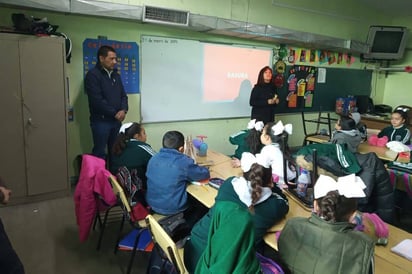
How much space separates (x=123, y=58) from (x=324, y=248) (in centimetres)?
343

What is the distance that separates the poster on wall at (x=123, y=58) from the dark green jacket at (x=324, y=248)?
3.19m

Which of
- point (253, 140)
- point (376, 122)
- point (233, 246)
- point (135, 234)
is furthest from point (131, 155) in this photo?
point (376, 122)

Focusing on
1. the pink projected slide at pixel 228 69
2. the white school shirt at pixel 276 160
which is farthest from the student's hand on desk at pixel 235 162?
the pink projected slide at pixel 228 69

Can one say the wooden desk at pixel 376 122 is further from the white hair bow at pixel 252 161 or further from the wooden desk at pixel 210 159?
the white hair bow at pixel 252 161

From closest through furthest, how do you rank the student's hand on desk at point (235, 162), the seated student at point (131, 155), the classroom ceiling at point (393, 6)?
the seated student at point (131, 155) → the student's hand on desk at point (235, 162) → the classroom ceiling at point (393, 6)

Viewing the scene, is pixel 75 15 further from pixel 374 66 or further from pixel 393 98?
pixel 393 98

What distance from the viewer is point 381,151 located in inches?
139

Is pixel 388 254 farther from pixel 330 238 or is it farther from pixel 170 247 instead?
pixel 170 247

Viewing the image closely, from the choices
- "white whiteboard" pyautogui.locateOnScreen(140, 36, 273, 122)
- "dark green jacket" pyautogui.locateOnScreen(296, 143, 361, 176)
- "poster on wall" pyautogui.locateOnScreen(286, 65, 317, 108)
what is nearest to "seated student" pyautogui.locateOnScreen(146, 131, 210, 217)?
"dark green jacket" pyautogui.locateOnScreen(296, 143, 361, 176)

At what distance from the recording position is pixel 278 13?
5266 millimetres

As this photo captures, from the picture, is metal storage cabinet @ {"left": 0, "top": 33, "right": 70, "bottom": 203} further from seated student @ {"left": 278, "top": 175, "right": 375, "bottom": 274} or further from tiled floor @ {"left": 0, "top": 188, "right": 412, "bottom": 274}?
seated student @ {"left": 278, "top": 175, "right": 375, "bottom": 274}

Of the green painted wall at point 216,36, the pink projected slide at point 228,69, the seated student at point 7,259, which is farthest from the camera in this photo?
the pink projected slide at point 228,69

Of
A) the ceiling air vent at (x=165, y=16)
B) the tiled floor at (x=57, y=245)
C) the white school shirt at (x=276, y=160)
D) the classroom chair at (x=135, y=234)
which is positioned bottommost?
the tiled floor at (x=57, y=245)

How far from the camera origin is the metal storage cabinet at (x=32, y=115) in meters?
3.20
